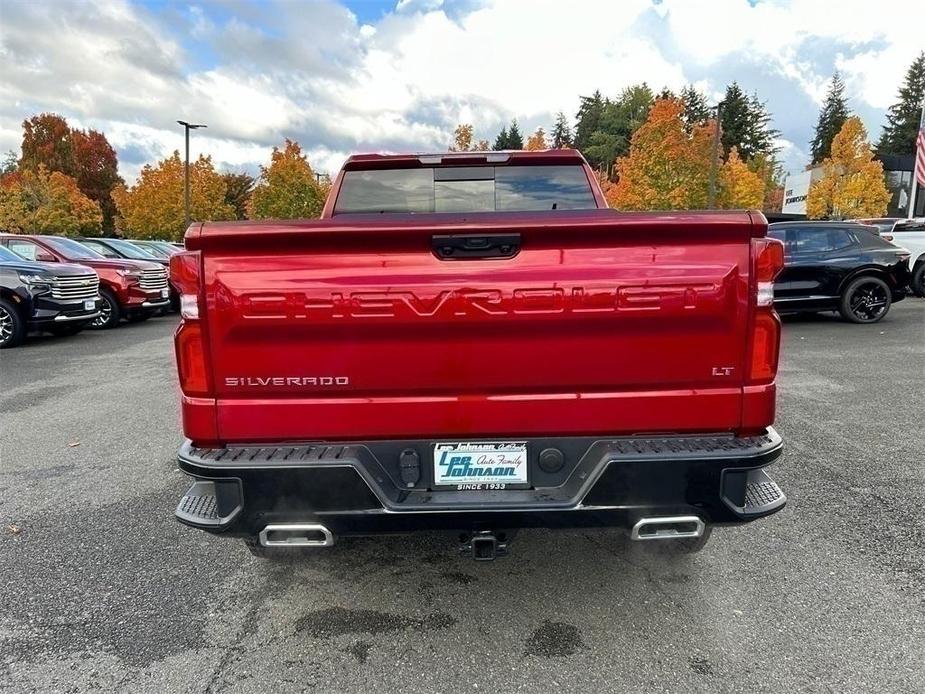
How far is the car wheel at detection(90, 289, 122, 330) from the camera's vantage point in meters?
12.3

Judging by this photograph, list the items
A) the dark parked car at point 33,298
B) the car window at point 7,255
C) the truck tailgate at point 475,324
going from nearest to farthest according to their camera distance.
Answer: the truck tailgate at point 475,324 < the dark parked car at point 33,298 < the car window at point 7,255

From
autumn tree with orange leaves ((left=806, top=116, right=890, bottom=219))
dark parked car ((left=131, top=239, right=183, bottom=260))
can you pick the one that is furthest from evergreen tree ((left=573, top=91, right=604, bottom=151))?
dark parked car ((left=131, top=239, right=183, bottom=260))

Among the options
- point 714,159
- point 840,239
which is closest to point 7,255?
point 840,239

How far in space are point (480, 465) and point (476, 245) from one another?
809mm

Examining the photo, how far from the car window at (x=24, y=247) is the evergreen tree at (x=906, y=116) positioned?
87.5 meters

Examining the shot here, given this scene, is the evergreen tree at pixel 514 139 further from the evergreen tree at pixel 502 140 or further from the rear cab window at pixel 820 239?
the rear cab window at pixel 820 239

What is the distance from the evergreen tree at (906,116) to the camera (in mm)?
74250

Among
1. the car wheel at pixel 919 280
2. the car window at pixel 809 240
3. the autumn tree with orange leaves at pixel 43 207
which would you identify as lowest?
the car wheel at pixel 919 280

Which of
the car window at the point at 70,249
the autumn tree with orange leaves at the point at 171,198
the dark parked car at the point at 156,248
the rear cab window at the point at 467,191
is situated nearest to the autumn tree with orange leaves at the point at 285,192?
the autumn tree with orange leaves at the point at 171,198

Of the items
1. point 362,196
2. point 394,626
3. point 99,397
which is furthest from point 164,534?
point 99,397

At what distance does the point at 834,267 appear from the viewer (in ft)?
35.9

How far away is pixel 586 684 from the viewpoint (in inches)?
92.4

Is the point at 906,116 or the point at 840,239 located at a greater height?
the point at 906,116

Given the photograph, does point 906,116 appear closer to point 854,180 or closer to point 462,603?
point 854,180
